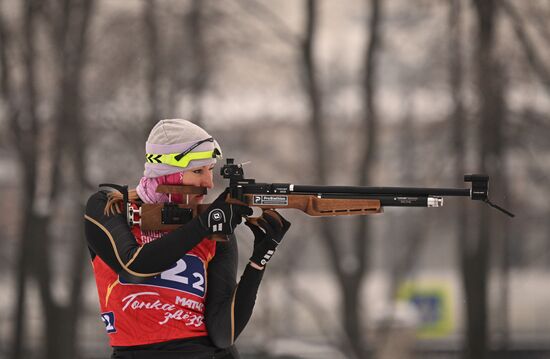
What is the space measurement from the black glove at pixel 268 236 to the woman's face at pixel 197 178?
197 mm

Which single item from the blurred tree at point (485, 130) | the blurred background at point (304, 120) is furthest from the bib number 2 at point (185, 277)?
the blurred tree at point (485, 130)

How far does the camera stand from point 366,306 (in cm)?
1286

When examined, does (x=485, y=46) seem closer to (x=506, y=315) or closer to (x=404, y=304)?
(x=506, y=315)

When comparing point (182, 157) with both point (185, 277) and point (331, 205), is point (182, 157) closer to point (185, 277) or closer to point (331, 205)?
point (185, 277)

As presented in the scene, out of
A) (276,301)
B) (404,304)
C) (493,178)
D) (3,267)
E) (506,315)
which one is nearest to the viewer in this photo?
(493,178)

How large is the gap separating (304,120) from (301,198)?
32.4 feet

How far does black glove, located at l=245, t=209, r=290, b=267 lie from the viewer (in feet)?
9.21

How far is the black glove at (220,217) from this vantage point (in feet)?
8.66

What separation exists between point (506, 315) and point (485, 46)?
315 centimetres

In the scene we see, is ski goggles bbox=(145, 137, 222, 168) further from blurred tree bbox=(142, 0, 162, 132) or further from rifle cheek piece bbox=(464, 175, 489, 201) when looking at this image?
blurred tree bbox=(142, 0, 162, 132)

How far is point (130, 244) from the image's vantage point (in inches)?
106

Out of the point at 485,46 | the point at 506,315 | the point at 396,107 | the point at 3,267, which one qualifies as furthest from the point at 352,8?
the point at 3,267

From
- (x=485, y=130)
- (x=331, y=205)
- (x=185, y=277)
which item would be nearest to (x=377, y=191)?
(x=331, y=205)

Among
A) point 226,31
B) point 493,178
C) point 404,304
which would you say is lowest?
point 404,304
